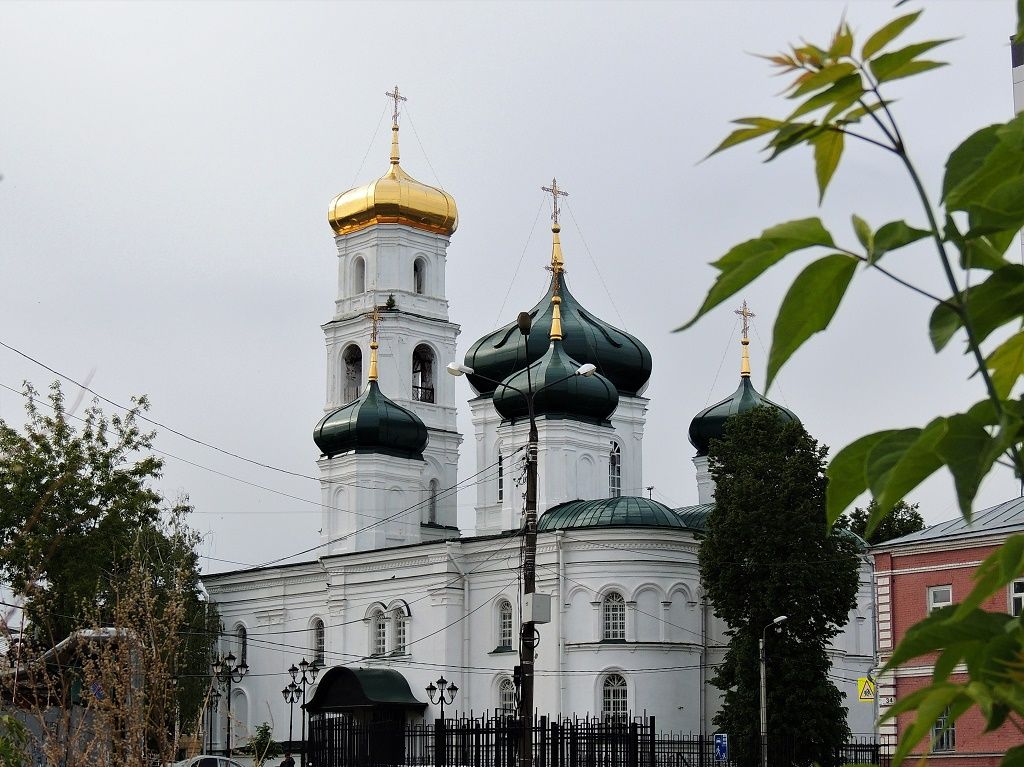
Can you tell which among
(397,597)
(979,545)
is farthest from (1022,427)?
(397,597)

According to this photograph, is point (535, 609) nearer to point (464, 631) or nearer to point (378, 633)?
point (464, 631)

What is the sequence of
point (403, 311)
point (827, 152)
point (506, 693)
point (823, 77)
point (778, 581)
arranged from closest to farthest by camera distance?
1. point (823, 77)
2. point (827, 152)
3. point (778, 581)
4. point (506, 693)
5. point (403, 311)

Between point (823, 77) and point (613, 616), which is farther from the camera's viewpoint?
point (613, 616)

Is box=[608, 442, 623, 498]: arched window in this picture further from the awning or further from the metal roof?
the metal roof

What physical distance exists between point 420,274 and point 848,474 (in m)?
57.6

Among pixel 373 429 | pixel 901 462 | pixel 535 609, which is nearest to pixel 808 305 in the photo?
pixel 901 462

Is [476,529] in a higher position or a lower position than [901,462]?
higher

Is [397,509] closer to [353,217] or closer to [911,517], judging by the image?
[353,217]

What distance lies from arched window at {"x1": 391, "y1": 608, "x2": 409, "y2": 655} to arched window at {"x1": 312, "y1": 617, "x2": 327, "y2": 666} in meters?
3.53

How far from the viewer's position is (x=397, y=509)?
181ft

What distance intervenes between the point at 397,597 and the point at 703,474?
1318 cm

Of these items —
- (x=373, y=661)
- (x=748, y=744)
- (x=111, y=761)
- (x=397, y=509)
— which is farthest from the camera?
(x=397, y=509)

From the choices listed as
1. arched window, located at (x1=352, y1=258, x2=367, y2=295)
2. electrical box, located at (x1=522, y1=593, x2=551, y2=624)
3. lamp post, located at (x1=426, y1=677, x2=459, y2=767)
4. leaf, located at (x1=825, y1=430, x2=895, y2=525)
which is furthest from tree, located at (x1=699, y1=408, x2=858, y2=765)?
leaf, located at (x1=825, y1=430, x2=895, y2=525)

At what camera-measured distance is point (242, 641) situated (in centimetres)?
5728
